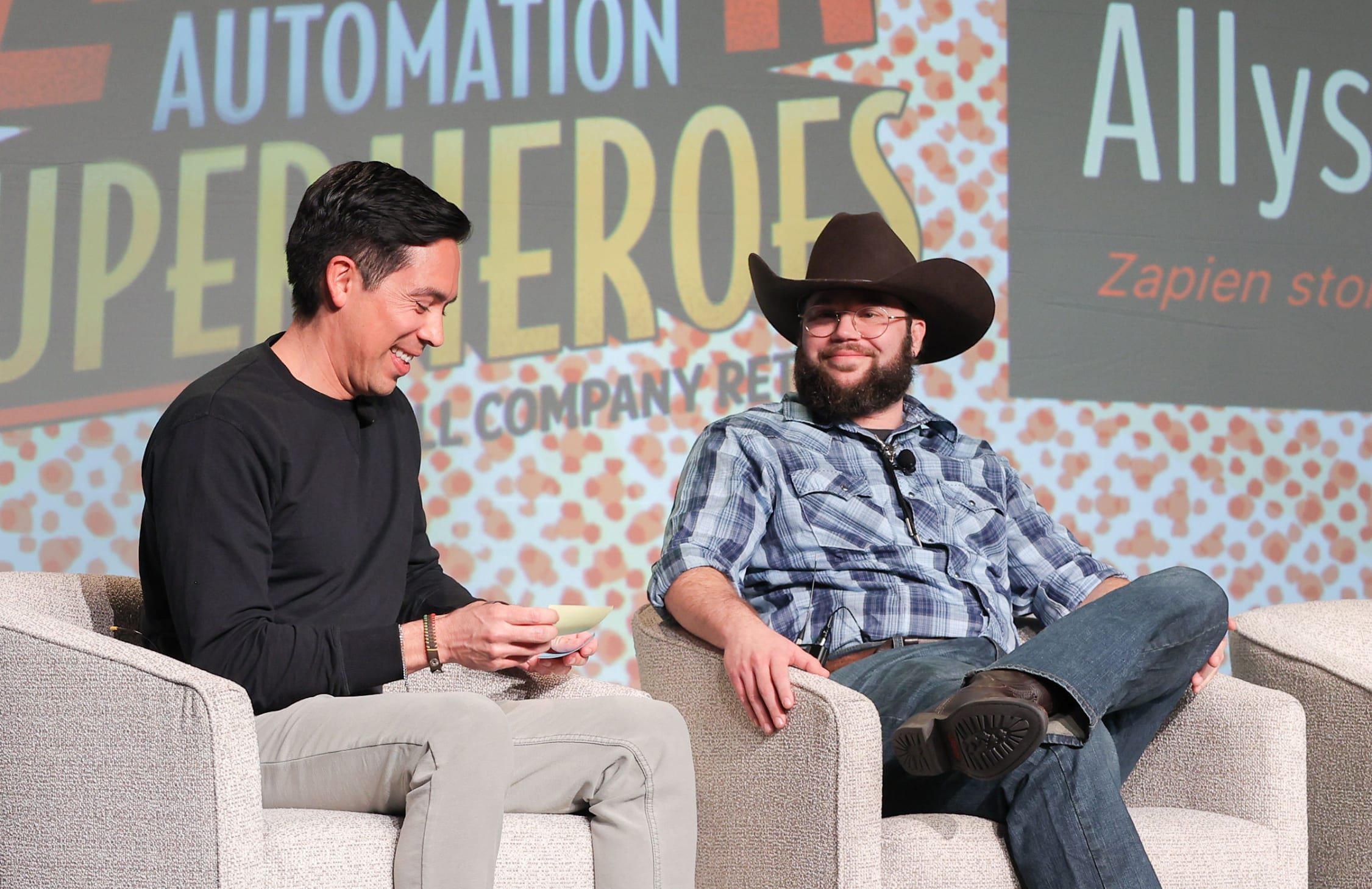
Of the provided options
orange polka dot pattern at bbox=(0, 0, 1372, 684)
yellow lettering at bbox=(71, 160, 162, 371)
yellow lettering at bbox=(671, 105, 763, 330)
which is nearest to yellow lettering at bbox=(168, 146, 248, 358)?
yellow lettering at bbox=(71, 160, 162, 371)

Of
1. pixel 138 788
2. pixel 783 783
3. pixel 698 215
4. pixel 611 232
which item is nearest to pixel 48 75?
pixel 611 232

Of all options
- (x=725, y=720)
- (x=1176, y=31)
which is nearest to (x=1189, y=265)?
(x=1176, y=31)

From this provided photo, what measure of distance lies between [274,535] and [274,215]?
172cm

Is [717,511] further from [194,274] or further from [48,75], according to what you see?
[48,75]

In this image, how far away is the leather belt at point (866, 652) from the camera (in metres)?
2.18

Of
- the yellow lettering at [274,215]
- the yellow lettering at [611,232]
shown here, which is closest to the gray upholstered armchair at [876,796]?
the yellow lettering at [611,232]

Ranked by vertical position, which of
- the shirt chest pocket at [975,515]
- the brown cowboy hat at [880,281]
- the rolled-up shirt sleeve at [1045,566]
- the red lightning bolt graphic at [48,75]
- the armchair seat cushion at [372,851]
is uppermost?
the red lightning bolt graphic at [48,75]

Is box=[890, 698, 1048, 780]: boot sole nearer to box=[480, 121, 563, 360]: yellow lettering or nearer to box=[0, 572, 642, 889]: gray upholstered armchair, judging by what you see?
box=[0, 572, 642, 889]: gray upholstered armchair

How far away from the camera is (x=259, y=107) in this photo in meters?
3.29

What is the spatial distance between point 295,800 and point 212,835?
0.64 ft

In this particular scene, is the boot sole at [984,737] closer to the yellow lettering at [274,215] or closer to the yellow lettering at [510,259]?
the yellow lettering at [510,259]

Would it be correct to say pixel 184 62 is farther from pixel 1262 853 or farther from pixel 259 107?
pixel 1262 853

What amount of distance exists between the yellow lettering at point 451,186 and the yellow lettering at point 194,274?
48cm

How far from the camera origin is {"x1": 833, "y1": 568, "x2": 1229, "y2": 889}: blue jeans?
1.71 metres
